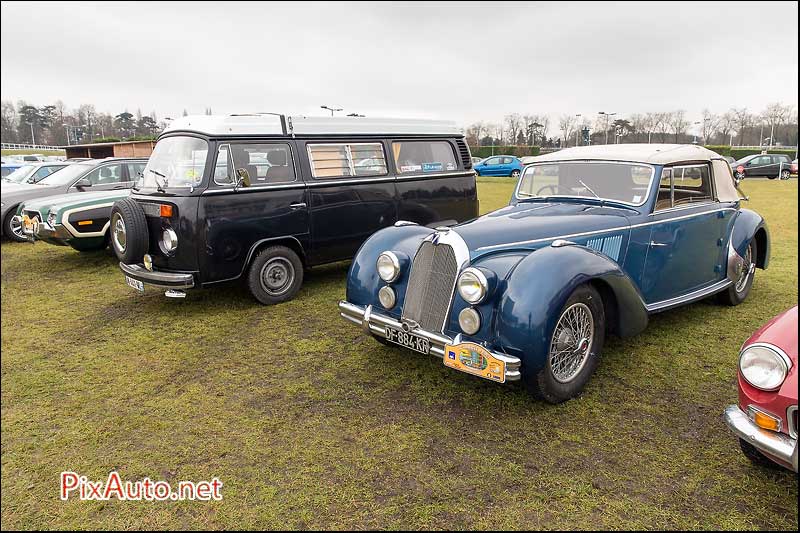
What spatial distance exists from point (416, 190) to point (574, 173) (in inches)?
116

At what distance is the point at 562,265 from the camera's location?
12.3ft

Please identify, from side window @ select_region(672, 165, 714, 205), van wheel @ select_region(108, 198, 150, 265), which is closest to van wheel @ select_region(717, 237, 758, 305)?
side window @ select_region(672, 165, 714, 205)

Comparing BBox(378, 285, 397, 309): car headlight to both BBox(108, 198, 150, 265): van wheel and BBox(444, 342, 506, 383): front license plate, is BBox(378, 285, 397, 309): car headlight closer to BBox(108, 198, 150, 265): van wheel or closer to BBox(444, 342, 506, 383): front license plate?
BBox(444, 342, 506, 383): front license plate

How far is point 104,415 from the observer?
3842 mm

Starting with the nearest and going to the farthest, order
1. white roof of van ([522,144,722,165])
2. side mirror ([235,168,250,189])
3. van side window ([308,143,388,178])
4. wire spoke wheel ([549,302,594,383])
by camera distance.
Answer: wire spoke wheel ([549,302,594,383]), white roof of van ([522,144,722,165]), side mirror ([235,168,250,189]), van side window ([308,143,388,178])

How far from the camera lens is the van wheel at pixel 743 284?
19.9 feet

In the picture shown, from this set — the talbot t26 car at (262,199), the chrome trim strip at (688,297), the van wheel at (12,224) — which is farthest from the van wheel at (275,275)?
the van wheel at (12,224)

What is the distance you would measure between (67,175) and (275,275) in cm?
732

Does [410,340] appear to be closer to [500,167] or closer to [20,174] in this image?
[20,174]

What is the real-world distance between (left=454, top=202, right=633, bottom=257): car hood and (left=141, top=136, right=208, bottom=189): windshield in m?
3.38

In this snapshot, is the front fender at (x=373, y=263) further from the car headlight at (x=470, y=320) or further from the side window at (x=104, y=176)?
the side window at (x=104, y=176)

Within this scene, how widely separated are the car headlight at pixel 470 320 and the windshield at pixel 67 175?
9892 millimetres

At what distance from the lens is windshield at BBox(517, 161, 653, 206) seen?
5.09 metres

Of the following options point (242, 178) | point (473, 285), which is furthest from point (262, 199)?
point (473, 285)
